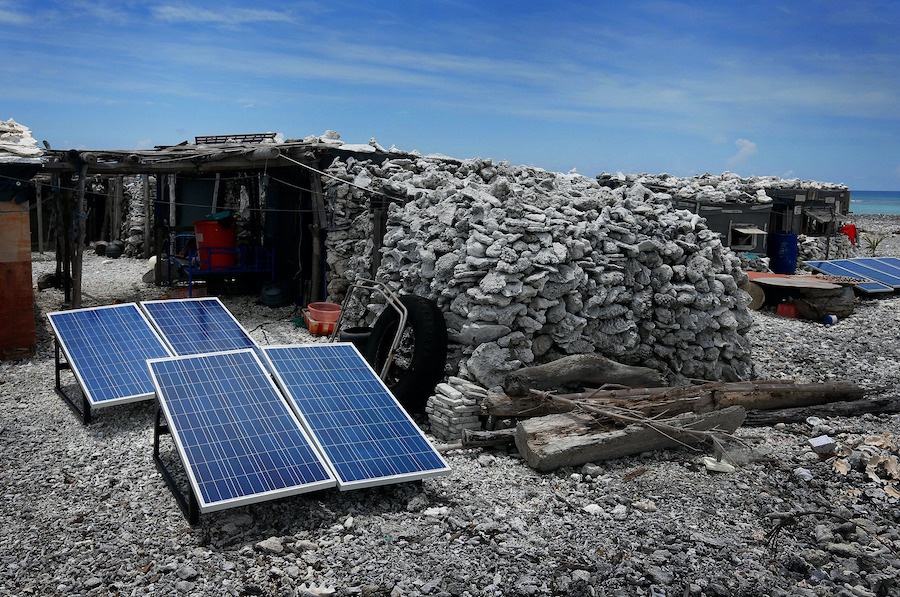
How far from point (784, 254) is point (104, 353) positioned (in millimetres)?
19066

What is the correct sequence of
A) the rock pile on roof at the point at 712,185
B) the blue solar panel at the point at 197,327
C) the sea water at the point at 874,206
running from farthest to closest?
the sea water at the point at 874,206
the rock pile on roof at the point at 712,185
the blue solar panel at the point at 197,327

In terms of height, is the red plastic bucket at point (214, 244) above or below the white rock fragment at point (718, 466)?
above

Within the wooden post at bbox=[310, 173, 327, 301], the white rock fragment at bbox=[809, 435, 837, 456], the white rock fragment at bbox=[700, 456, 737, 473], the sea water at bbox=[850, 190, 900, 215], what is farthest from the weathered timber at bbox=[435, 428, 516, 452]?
the sea water at bbox=[850, 190, 900, 215]

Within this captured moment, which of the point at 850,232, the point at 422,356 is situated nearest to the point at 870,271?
the point at 850,232

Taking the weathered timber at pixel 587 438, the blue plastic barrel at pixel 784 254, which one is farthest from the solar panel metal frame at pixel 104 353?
the blue plastic barrel at pixel 784 254

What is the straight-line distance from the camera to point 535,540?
569 cm

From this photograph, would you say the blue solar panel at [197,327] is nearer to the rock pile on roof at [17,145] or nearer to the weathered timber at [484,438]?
the weathered timber at [484,438]

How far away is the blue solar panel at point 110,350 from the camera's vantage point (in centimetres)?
791

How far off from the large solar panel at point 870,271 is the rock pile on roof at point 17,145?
1836 cm

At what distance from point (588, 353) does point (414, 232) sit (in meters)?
3.46

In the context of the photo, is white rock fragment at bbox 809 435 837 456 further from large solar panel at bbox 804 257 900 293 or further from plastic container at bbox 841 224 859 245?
plastic container at bbox 841 224 859 245

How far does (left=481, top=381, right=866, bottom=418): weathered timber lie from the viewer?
7605mm

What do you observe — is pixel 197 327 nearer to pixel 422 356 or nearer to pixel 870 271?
pixel 422 356

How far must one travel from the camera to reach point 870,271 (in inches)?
757
